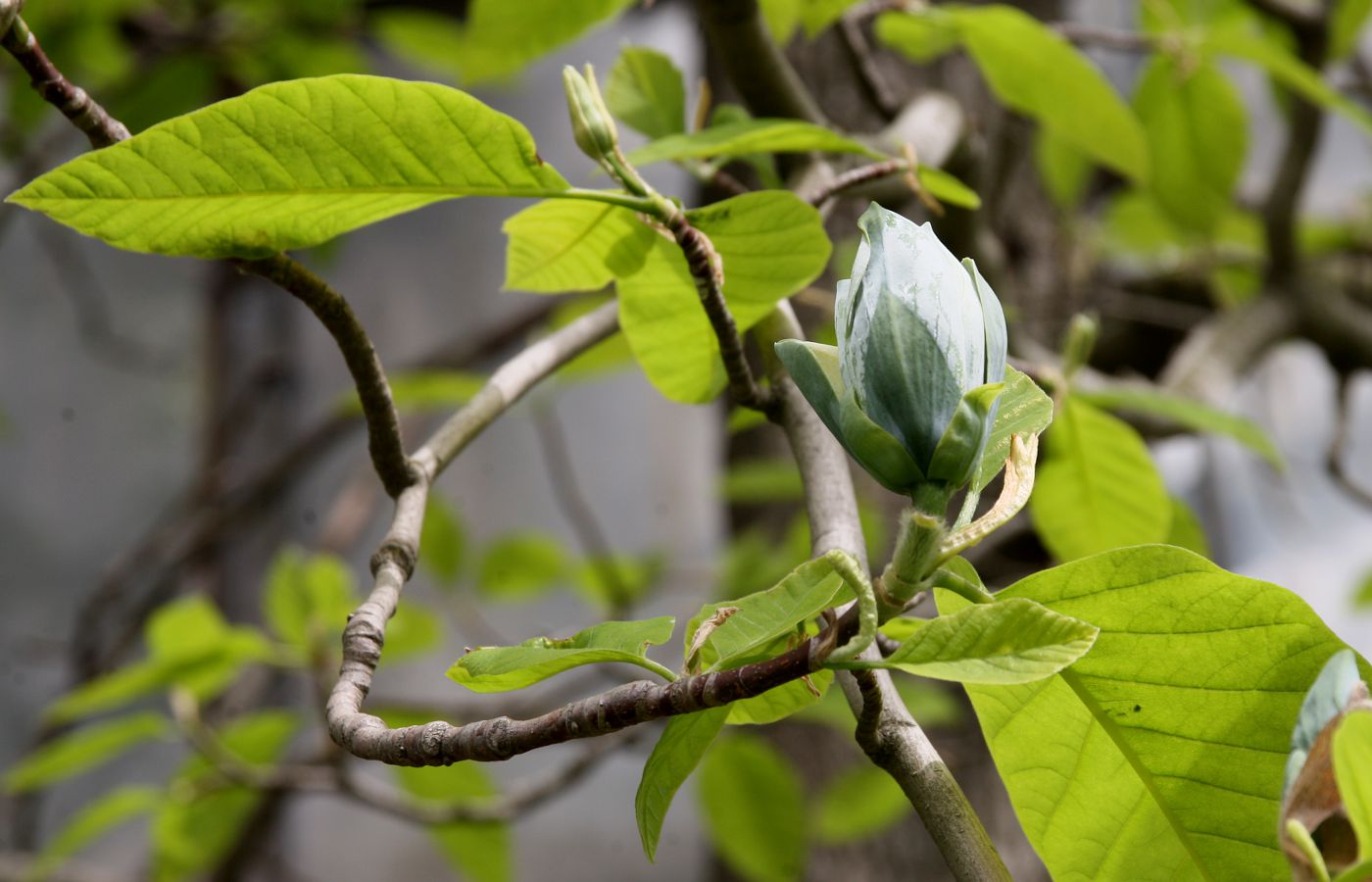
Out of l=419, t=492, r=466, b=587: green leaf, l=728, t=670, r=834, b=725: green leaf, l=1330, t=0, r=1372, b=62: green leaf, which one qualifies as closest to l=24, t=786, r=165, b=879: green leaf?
l=419, t=492, r=466, b=587: green leaf

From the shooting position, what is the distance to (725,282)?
0.89 feet

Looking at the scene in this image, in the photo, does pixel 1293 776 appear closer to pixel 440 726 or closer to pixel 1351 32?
pixel 440 726

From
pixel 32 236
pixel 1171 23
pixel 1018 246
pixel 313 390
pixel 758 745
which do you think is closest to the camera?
pixel 1171 23

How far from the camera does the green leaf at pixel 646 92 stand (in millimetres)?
353

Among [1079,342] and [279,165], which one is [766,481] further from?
[279,165]

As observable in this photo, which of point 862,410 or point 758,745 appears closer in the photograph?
point 862,410

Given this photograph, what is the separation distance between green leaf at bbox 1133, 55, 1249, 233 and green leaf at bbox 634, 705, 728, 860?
0.56 meters

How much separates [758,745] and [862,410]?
1.96 ft

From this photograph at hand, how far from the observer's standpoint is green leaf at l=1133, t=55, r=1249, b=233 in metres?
0.64

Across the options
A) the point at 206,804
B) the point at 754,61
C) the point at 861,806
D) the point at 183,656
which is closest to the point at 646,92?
the point at 754,61

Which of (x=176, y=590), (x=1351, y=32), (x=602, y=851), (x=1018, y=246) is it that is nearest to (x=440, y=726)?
(x=1351, y=32)

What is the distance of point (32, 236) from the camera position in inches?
56.2

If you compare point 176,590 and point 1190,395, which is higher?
point 1190,395

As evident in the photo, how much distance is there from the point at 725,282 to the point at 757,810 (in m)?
0.54
